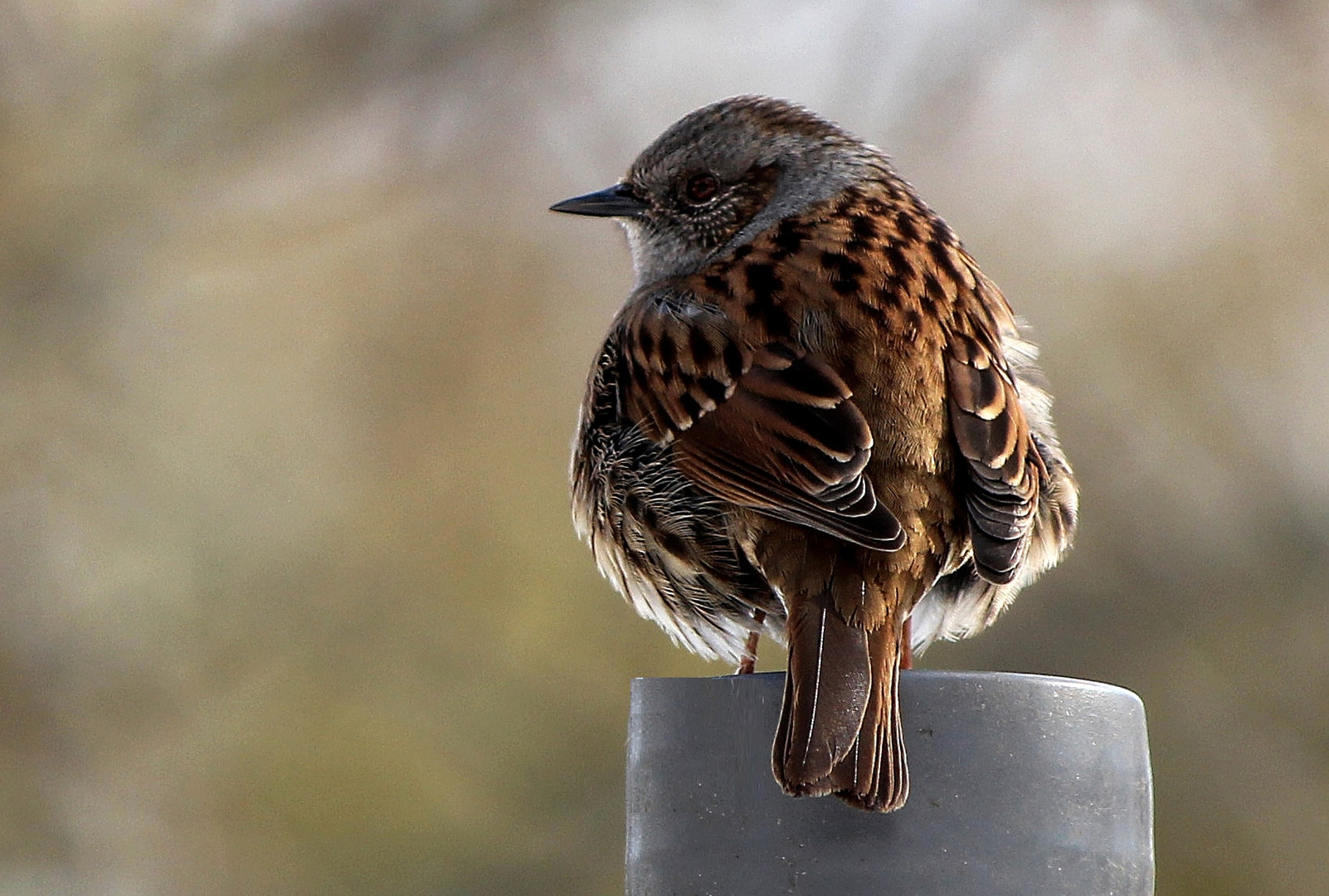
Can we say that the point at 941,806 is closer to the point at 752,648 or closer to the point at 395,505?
the point at 752,648

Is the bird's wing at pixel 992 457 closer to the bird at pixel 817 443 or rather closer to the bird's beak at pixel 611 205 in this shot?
the bird at pixel 817 443

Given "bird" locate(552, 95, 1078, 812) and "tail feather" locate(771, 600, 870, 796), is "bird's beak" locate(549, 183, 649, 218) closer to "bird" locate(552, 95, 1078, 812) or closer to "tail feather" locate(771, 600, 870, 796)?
"bird" locate(552, 95, 1078, 812)

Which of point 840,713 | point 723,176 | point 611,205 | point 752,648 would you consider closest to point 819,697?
point 840,713

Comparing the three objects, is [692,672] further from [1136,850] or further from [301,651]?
[1136,850]

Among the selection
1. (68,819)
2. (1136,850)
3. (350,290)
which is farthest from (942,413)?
(350,290)

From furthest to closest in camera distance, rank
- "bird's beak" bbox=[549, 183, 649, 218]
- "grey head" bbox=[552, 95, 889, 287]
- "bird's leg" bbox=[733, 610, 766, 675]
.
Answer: "bird's beak" bbox=[549, 183, 649, 218]
"grey head" bbox=[552, 95, 889, 287]
"bird's leg" bbox=[733, 610, 766, 675]

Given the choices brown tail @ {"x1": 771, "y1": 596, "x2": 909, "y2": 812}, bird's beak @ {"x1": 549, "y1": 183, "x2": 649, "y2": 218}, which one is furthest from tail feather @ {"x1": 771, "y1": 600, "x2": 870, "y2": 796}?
bird's beak @ {"x1": 549, "y1": 183, "x2": 649, "y2": 218}

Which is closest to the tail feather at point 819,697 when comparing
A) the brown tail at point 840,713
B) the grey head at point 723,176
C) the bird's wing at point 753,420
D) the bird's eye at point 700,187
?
the brown tail at point 840,713
